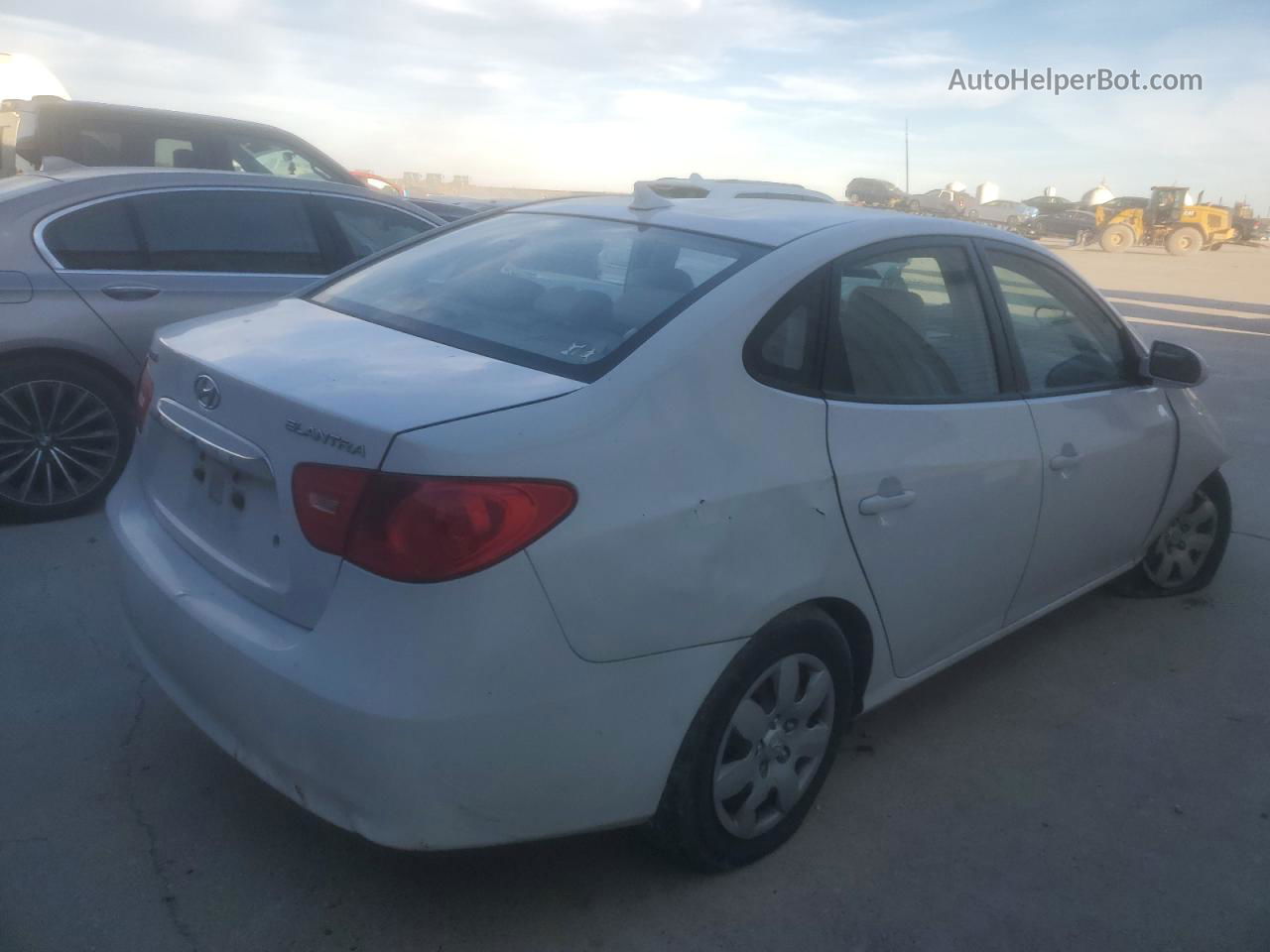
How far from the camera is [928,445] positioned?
307 centimetres

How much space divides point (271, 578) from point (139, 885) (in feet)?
2.84

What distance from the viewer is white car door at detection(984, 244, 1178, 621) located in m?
3.62

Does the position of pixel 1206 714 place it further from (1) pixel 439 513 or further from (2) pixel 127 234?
(2) pixel 127 234

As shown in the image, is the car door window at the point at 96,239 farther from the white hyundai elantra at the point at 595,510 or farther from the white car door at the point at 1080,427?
the white car door at the point at 1080,427

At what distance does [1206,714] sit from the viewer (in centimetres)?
388

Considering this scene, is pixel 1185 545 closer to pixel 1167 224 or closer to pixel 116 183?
pixel 116 183

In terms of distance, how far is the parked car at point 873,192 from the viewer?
1548 inches

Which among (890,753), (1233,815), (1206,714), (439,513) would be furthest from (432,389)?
(1206,714)

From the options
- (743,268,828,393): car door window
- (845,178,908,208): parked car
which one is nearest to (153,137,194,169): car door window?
(743,268,828,393): car door window

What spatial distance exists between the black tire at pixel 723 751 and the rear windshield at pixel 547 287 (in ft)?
2.49

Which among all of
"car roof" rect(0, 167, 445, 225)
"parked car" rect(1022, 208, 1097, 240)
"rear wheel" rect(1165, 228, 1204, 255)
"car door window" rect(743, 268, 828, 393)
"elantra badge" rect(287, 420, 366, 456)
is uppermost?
"parked car" rect(1022, 208, 1097, 240)

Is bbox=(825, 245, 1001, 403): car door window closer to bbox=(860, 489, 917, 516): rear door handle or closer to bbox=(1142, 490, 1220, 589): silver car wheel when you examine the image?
bbox=(860, 489, 917, 516): rear door handle

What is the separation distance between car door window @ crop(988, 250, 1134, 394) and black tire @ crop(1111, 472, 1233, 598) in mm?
938

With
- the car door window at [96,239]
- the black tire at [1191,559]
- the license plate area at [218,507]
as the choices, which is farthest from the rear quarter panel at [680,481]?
the car door window at [96,239]
